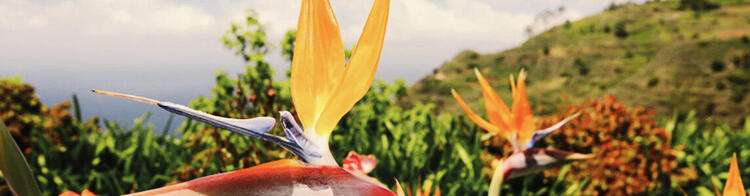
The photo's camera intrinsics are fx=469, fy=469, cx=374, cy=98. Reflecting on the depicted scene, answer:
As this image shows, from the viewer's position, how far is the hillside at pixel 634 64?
37.6 feet

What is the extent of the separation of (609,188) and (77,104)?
296 centimetres

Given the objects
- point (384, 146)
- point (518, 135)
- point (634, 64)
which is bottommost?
point (634, 64)

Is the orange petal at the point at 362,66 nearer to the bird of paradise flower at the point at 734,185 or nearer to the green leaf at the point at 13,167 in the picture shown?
the green leaf at the point at 13,167

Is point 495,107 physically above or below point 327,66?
below

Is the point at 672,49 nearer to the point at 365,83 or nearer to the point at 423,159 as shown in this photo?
the point at 423,159

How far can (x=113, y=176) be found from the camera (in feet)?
6.61

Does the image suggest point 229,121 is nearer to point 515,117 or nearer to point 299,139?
point 299,139

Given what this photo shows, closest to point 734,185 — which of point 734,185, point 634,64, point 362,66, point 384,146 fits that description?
point 734,185

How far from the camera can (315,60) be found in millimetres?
367

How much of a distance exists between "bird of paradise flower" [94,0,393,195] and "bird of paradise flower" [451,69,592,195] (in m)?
0.44

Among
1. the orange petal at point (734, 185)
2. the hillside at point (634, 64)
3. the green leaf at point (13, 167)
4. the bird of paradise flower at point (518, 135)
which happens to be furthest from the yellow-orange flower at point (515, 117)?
the hillside at point (634, 64)

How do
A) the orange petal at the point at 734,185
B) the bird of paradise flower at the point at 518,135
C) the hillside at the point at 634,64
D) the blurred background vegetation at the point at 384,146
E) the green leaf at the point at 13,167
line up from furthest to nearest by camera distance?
1. the hillside at the point at 634,64
2. the blurred background vegetation at the point at 384,146
3. the bird of paradise flower at the point at 518,135
4. the orange petal at the point at 734,185
5. the green leaf at the point at 13,167

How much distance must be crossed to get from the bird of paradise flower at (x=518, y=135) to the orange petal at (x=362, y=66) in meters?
0.43

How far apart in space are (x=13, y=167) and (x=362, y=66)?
24cm
